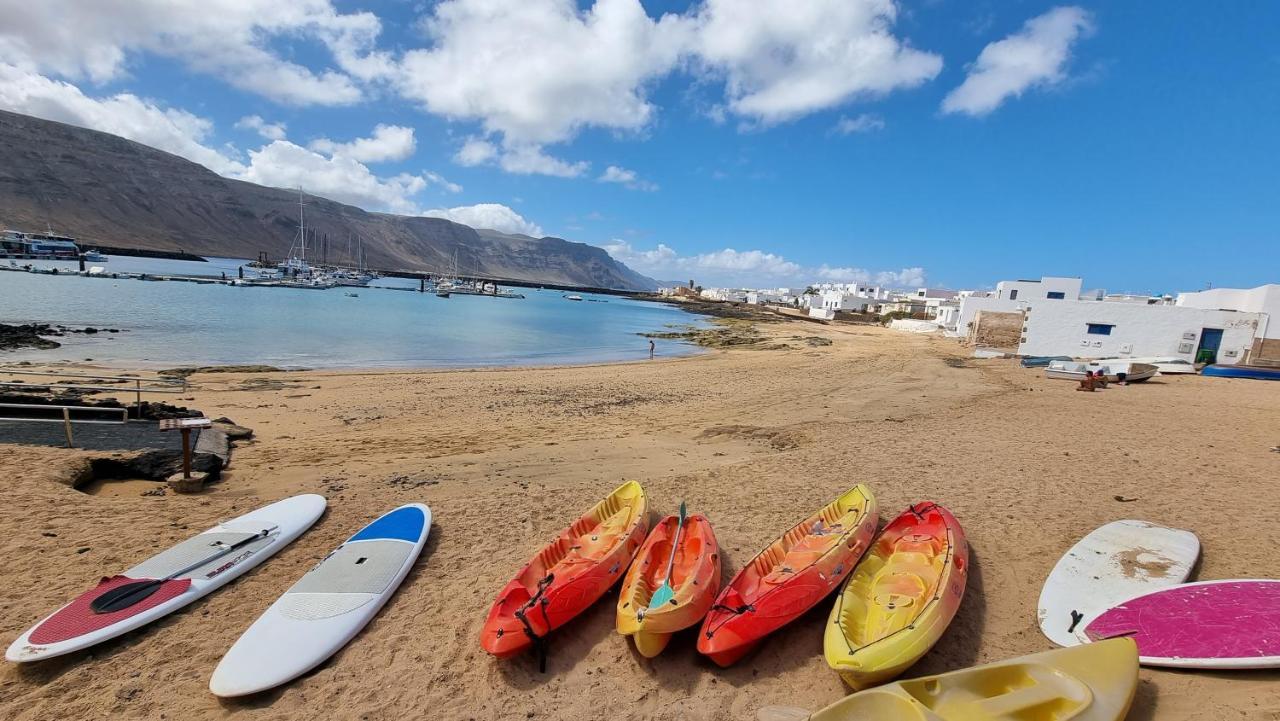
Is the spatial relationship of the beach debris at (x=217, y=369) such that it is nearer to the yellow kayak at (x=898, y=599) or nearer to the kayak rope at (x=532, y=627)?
the kayak rope at (x=532, y=627)

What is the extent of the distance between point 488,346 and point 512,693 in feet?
100

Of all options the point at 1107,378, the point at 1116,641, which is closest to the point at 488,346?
the point at 1107,378

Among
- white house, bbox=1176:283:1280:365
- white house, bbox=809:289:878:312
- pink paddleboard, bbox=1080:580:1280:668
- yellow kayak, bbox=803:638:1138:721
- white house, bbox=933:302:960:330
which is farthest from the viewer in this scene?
white house, bbox=809:289:878:312

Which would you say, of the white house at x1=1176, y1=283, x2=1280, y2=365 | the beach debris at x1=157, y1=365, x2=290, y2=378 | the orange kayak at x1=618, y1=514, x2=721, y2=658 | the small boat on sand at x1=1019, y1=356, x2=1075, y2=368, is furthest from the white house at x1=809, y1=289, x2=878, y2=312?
the orange kayak at x1=618, y1=514, x2=721, y2=658

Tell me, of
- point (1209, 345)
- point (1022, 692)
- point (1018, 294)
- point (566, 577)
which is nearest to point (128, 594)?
point (566, 577)

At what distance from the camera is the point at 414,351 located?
28.3m

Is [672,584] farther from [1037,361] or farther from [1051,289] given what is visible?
[1051,289]

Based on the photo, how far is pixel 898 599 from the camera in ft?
14.7

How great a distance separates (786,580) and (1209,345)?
29448 millimetres

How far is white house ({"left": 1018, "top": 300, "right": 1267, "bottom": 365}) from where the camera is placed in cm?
2225

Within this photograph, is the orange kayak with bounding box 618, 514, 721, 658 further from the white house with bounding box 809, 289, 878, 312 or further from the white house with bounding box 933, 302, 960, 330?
the white house with bounding box 809, 289, 878, 312

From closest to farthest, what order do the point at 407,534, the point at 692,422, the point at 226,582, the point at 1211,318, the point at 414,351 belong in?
the point at 226,582
the point at 407,534
the point at 692,422
the point at 1211,318
the point at 414,351

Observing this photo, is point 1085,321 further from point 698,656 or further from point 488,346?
point 488,346

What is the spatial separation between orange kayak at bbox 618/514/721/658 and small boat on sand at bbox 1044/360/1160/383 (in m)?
19.0
